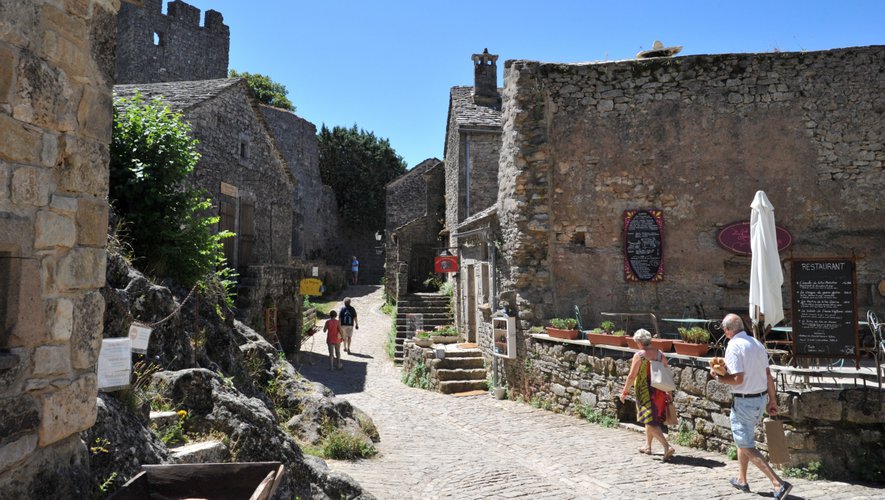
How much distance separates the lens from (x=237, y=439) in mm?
4957

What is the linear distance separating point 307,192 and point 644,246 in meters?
26.1

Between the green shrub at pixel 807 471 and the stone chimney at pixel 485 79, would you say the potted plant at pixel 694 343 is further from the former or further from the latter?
the stone chimney at pixel 485 79

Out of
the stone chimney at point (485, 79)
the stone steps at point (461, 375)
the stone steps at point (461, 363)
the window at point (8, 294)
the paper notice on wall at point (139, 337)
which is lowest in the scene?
the stone steps at point (461, 375)

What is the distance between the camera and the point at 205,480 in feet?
10.5

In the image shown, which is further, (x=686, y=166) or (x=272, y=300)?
(x=272, y=300)

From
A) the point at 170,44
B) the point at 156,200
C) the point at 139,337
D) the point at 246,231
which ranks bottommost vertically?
the point at 139,337

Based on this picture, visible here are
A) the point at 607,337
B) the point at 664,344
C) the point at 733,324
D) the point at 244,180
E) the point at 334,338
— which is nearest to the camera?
the point at 733,324

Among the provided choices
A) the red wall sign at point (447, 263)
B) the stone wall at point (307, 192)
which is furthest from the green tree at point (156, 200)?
the stone wall at point (307, 192)

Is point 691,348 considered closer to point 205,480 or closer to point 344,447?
point 344,447

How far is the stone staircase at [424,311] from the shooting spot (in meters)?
18.5

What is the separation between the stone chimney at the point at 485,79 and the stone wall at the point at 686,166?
9402mm

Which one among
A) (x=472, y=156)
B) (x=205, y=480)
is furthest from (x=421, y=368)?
(x=205, y=480)

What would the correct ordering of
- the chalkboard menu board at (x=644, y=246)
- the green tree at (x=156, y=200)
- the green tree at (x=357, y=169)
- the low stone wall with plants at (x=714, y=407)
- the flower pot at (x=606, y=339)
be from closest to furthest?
the low stone wall with plants at (x=714, y=407)
the green tree at (x=156, y=200)
the flower pot at (x=606, y=339)
the chalkboard menu board at (x=644, y=246)
the green tree at (x=357, y=169)

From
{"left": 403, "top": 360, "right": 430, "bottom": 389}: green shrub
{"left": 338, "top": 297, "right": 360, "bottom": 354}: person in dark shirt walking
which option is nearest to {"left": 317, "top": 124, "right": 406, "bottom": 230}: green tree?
{"left": 338, "top": 297, "right": 360, "bottom": 354}: person in dark shirt walking
